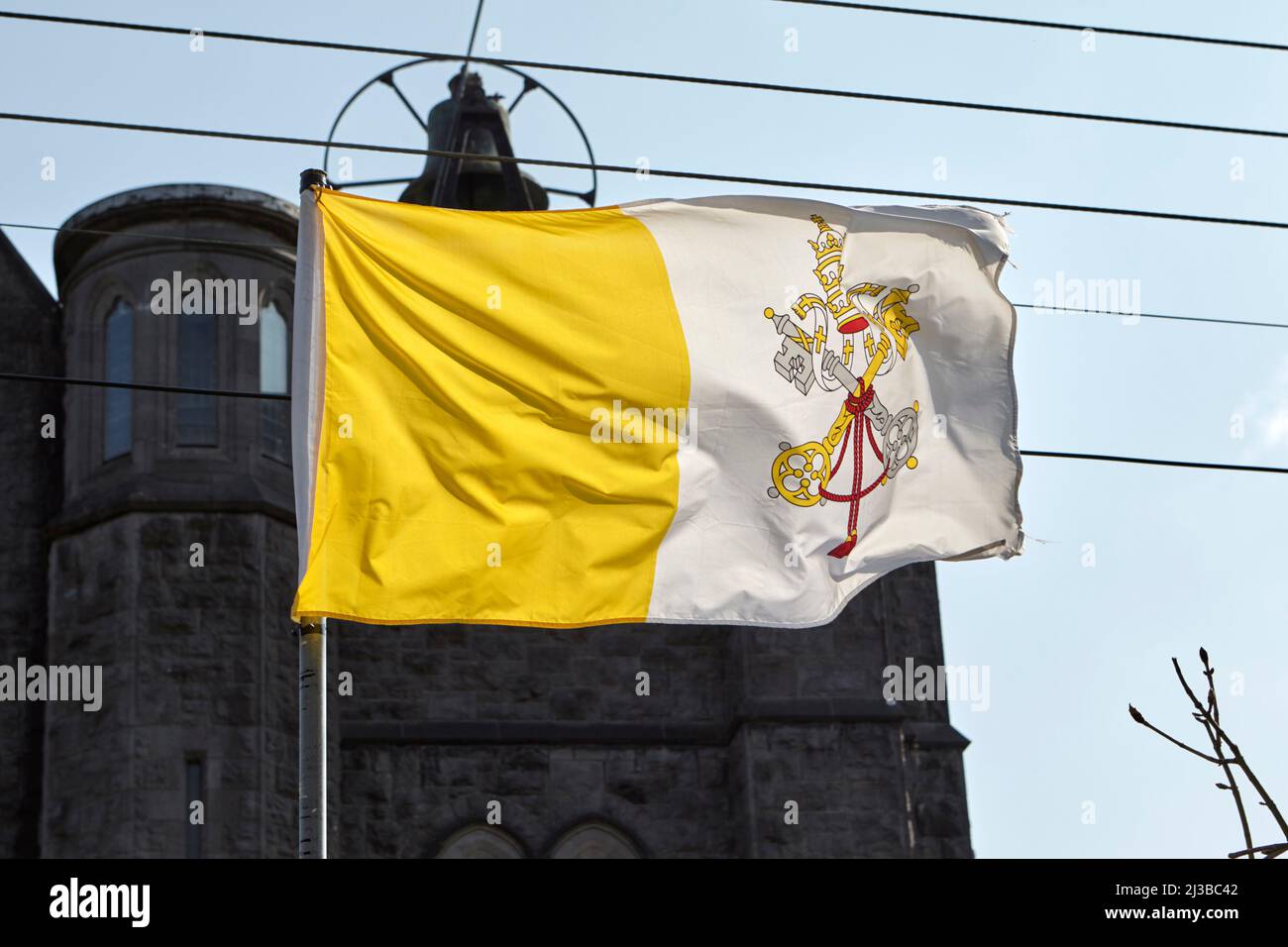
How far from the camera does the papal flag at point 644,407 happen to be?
10266 mm

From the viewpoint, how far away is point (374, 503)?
33.3ft

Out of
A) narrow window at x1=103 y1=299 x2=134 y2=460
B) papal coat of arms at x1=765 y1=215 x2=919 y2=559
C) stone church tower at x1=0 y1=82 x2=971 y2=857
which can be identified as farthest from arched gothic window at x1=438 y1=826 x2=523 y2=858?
papal coat of arms at x1=765 y1=215 x2=919 y2=559

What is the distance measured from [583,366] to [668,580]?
3.91 ft

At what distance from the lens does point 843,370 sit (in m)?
11.5

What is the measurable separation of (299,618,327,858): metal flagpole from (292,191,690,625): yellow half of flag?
265 millimetres

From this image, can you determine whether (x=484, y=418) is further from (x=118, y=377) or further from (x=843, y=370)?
(x=118, y=377)

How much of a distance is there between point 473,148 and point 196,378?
5.65 m

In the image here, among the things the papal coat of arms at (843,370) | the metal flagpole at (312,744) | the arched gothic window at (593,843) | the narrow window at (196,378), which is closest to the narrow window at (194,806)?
the narrow window at (196,378)

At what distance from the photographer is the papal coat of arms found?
36.9ft

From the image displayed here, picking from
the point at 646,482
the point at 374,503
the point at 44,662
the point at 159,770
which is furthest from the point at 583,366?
the point at 44,662
